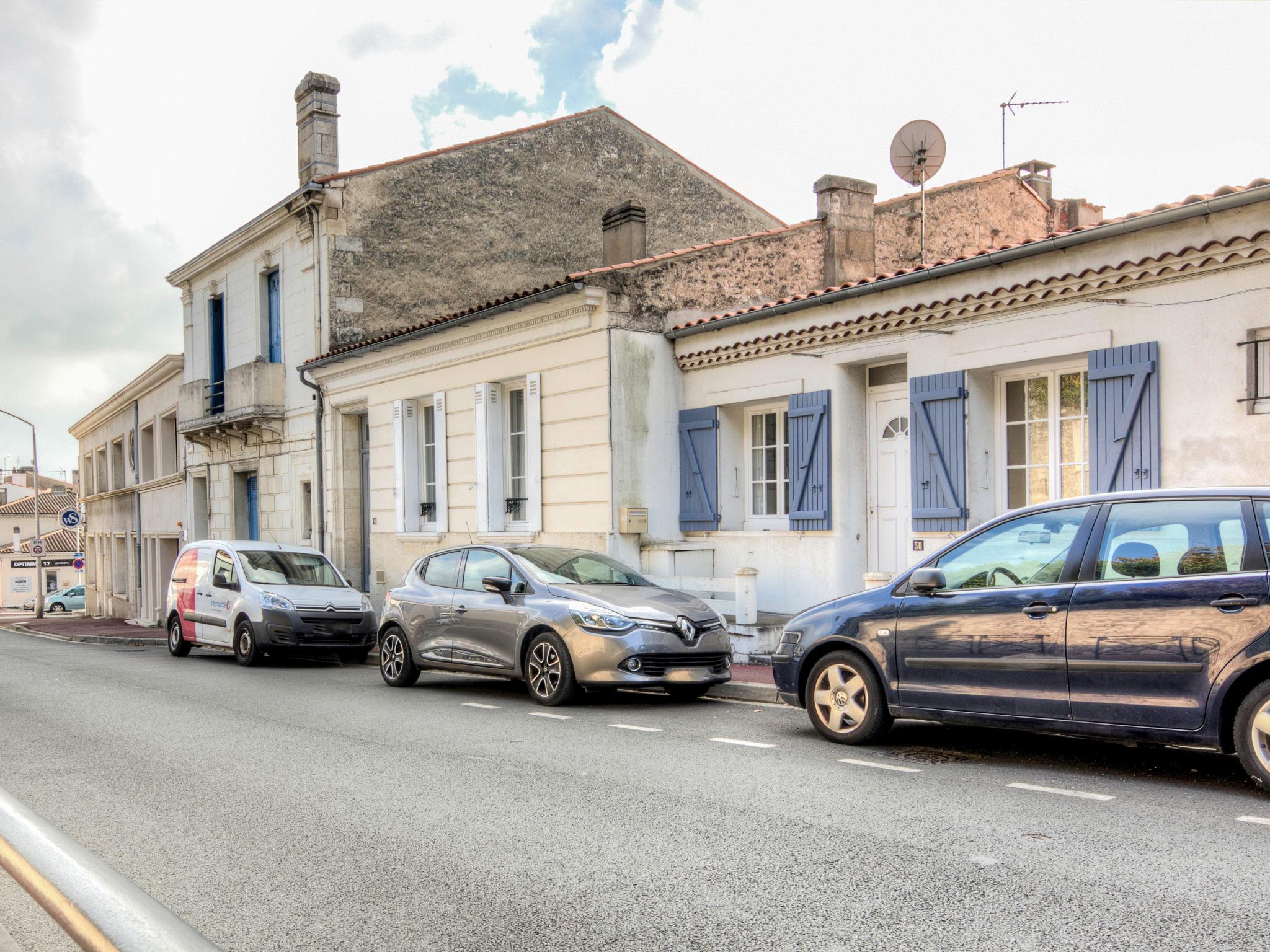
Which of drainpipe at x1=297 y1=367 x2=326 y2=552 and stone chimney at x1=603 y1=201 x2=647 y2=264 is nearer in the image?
stone chimney at x1=603 y1=201 x2=647 y2=264

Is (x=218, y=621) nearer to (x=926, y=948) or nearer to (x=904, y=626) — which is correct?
(x=904, y=626)

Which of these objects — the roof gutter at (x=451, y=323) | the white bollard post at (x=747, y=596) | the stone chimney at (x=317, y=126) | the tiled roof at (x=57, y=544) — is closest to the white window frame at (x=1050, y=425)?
the white bollard post at (x=747, y=596)

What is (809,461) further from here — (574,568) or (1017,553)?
(1017,553)

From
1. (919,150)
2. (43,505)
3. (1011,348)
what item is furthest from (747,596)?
(43,505)

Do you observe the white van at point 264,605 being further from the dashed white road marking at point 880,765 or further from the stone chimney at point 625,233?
the dashed white road marking at point 880,765

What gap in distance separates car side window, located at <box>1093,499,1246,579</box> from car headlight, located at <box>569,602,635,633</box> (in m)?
4.27

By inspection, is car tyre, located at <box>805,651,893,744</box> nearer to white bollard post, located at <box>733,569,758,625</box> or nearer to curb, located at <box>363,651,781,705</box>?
curb, located at <box>363,651,781,705</box>

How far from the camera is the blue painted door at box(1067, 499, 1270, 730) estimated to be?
6.02 meters

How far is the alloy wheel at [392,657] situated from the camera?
40.0 feet

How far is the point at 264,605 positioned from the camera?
15445 mm

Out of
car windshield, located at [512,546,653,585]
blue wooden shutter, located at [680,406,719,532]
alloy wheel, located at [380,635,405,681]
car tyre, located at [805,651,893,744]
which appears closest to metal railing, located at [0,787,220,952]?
car tyre, located at [805,651,893,744]

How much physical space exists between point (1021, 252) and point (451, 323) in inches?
365

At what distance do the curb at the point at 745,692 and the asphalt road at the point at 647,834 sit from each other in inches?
34.0

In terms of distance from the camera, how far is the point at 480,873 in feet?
16.4
